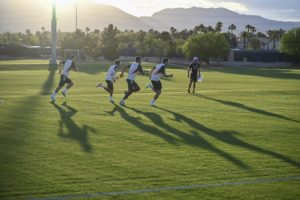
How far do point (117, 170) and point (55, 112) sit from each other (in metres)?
8.37

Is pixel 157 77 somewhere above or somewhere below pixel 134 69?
below

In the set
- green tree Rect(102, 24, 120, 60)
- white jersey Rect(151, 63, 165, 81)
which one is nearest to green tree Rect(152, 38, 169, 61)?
green tree Rect(102, 24, 120, 60)

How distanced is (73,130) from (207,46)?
233 feet

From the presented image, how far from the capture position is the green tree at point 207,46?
82938mm

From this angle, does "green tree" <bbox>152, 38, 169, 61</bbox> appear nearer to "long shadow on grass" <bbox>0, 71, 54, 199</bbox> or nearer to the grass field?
the grass field

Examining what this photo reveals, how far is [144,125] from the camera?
14547 millimetres

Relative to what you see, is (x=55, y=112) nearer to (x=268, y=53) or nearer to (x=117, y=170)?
(x=117, y=170)

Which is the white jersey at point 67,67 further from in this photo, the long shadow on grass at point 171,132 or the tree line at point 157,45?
the tree line at point 157,45

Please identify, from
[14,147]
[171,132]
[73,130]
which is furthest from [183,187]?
[73,130]

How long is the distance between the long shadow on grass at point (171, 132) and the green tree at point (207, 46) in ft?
219

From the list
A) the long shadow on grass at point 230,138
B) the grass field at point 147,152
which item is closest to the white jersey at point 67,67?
the grass field at point 147,152

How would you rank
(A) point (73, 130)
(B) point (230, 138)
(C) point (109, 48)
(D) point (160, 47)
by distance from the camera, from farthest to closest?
1. (D) point (160, 47)
2. (C) point (109, 48)
3. (A) point (73, 130)
4. (B) point (230, 138)

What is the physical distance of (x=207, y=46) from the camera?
8269 cm

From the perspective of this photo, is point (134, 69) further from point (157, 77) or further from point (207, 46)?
point (207, 46)
